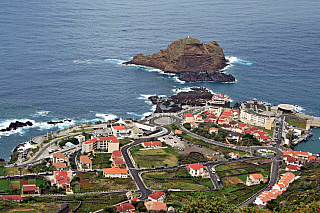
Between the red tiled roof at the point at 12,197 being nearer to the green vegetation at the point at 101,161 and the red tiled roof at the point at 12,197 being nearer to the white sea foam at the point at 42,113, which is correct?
the green vegetation at the point at 101,161

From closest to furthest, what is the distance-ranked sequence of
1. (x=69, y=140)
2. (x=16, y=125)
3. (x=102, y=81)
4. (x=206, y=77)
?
(x=69, y=140)
(x=16, y=125)
(x=102, y=81)
(x=206, y=77)

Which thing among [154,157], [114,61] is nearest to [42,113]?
[154,157]

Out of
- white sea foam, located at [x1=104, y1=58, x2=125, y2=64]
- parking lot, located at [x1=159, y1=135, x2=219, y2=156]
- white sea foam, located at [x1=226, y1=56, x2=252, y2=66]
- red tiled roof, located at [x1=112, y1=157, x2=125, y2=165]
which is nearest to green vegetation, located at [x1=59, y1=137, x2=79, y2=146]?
red tiled roof, located at [x1=112, y1=157, x2=125, y2=165]

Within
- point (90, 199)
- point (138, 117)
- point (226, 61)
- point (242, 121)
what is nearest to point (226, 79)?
point (226, 61)

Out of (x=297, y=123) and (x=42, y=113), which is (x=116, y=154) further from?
(x=297, y=123)

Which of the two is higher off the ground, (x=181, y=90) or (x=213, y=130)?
(x=181, y=90)

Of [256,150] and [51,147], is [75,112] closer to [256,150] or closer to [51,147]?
[51,147]

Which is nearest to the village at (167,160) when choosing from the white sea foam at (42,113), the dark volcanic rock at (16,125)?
the dark volcanic rock at (16,125)
